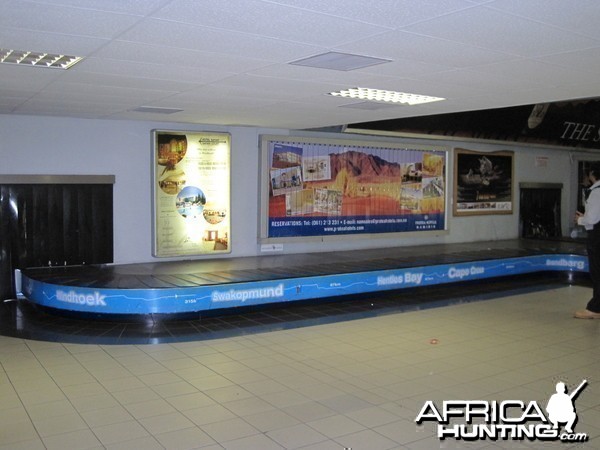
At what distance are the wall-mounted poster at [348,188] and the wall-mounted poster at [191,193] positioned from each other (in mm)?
756

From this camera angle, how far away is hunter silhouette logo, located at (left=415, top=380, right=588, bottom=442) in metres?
3.95

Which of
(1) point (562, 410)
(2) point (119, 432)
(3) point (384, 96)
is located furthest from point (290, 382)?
(3) point (384, 96)

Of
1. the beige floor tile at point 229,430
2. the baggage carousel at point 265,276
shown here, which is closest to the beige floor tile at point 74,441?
the beige floor tile at point 229,430

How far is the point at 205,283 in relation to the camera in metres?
7.08

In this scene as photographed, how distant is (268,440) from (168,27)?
271cm

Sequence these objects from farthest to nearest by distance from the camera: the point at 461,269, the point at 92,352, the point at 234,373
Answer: the point at 461,269
the point at 92,352
the point at 234,373

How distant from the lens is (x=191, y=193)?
8930 millimetres

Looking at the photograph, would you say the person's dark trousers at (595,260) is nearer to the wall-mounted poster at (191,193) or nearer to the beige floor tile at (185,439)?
the wall-mounted poster at (191,193)

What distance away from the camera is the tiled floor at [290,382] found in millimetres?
3875

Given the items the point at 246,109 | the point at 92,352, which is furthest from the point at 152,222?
the point at 92,352

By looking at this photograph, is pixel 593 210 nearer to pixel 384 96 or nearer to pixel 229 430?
pixel 384 96

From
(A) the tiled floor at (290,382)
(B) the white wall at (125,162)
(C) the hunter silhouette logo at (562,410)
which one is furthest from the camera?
(B) the white wall at (125,162)

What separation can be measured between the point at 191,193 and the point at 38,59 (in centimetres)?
451

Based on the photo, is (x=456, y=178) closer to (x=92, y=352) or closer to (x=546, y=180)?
(x=546, y=180)
